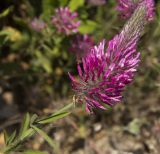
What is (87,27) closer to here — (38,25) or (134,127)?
(38,25)

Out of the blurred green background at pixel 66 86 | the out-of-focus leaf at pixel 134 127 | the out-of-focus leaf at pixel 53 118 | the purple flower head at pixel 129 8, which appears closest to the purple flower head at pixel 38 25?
the blurred green background at pixel 66 86

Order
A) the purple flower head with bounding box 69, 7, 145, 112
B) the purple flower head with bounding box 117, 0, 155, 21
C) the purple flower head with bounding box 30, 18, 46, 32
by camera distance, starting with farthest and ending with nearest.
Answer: the purple flower head with bounding box 30, 18, 46, 32 < the purple flower head with bounding box 117, 0, 155, 21 < the purple flower head with bounding box 69, 7, 145, 112

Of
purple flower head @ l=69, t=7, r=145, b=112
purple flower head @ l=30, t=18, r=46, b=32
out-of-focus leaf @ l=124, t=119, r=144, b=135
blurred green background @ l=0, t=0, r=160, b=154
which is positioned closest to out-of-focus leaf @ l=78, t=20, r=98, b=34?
blurred green background @ l=0, t=0, r=160, b=154

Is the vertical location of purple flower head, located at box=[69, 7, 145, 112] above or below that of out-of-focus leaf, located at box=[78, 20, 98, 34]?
below

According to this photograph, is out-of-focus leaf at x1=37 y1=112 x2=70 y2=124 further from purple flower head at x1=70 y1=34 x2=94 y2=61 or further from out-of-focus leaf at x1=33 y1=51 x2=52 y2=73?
out-of-focus leaf at x1=33 y1=51 x2=52 y2=73

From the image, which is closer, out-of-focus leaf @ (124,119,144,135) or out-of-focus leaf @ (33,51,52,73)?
out-of-focus leaf @ (124,119,144,135)

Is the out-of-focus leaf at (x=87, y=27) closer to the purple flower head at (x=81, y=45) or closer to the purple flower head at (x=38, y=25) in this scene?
the purple flower head at (x=81, y=45)

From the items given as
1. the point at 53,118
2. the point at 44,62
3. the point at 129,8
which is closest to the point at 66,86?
the point at 44,62

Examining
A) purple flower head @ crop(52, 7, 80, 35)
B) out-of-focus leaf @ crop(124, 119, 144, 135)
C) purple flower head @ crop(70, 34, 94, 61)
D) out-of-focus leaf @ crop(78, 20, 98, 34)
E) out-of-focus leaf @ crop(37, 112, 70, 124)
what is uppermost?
purple flower head @ crop(52, 7, 80, 35)
